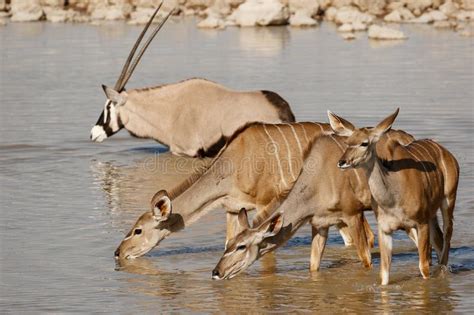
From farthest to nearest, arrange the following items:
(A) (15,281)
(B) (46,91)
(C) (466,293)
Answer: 1. (B) (46,91)
2. (A) (15,281)
3. (C) (466,293)

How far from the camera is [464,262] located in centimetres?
999

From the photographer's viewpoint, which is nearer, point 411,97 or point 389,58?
point 411,97

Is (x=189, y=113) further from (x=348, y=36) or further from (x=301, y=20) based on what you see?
(x=301, y=20)

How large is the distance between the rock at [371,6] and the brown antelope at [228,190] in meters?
27.1

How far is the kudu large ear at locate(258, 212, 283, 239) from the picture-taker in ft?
29.0

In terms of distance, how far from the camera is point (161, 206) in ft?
31.7

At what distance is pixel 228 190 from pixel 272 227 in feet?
3.84

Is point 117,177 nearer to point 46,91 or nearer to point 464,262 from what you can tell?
point 464,262

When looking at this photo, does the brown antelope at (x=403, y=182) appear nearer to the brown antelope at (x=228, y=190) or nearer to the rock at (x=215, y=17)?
the brown antelope at (x=228, y=190)

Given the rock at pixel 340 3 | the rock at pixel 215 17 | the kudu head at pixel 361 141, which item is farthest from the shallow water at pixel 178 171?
the rock at pixel 340 3

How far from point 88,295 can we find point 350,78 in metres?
14.2

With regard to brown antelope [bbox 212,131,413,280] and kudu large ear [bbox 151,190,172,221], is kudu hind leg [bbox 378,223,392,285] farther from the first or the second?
kudu large ear [bbox 151,190,172,221]

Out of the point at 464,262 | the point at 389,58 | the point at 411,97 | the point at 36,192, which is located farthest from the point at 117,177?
the point at 389,58

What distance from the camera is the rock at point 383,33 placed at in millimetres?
30656
